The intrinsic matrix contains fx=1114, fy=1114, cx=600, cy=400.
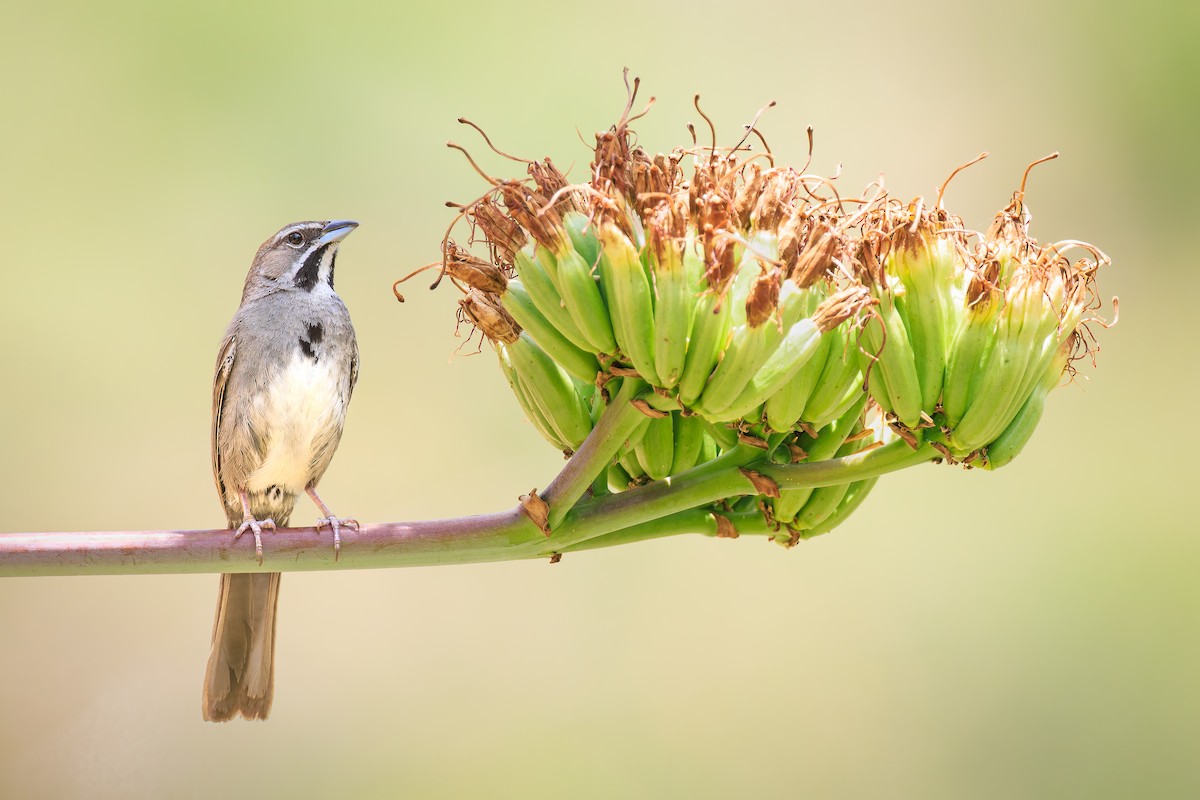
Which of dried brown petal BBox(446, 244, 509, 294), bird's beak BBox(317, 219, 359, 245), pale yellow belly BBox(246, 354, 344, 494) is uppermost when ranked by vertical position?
bird's beak BBox(317, 219, 359, 245)

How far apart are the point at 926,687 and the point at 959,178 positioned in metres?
2.11

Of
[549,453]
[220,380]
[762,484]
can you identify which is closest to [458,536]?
[762,484]

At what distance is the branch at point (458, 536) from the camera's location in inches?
63.6

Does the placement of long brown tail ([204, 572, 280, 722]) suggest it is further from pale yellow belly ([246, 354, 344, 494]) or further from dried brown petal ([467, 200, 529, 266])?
dried brown petal ([467, 200, 529, 266])

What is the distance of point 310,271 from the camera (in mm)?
2703

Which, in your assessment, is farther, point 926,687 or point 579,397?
point 926,687

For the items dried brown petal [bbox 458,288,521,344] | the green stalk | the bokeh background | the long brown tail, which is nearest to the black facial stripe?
the long brown tail

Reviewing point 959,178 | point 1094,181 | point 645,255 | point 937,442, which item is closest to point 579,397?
point 645,255

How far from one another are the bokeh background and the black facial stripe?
180 centimetres

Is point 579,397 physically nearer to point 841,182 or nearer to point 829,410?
point 829,410

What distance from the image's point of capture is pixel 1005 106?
4.74m

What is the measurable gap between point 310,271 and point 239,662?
0.93 m

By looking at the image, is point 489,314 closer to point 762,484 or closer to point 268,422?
point 762,484

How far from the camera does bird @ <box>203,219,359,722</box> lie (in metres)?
2.43
